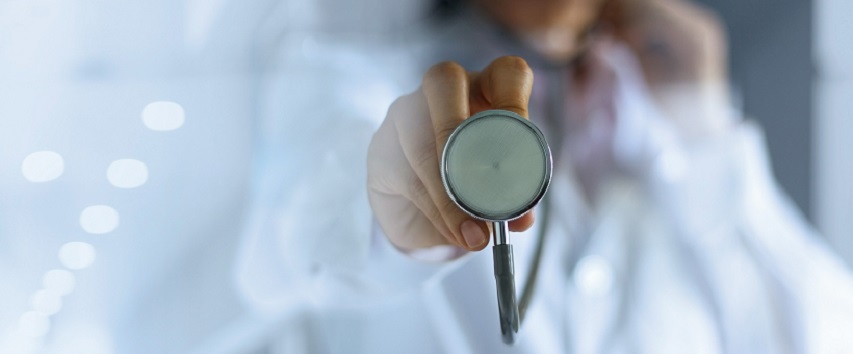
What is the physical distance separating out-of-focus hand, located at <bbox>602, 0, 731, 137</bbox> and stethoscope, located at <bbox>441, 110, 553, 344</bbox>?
0.48 meters

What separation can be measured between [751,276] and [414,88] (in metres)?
0.37

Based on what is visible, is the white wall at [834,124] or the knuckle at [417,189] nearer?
the knuckle at [417,189]

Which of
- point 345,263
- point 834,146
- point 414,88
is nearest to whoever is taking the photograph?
point 414,88

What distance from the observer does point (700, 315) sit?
1.59ft

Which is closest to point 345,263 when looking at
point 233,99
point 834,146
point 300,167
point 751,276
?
point 300,167

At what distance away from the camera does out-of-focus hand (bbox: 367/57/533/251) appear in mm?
223

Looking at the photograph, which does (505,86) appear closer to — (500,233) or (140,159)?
(500,233)

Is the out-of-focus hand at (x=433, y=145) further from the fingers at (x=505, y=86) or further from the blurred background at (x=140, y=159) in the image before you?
the blurred background at (x=140, y=159)

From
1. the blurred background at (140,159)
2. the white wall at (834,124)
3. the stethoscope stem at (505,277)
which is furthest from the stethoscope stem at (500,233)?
the white wall at (834,124)

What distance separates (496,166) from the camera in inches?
8.1

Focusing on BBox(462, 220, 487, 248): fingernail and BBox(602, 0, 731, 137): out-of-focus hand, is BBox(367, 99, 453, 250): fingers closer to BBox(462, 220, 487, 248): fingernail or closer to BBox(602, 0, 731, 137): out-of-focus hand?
BBox(462, 220, 487, 248): fingernail

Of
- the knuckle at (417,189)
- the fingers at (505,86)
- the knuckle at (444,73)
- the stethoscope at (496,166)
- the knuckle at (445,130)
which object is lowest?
the knuckle at (417,189)

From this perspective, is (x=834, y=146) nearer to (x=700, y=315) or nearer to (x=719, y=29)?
(x=719, y=29)

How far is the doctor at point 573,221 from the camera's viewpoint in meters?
0.27
